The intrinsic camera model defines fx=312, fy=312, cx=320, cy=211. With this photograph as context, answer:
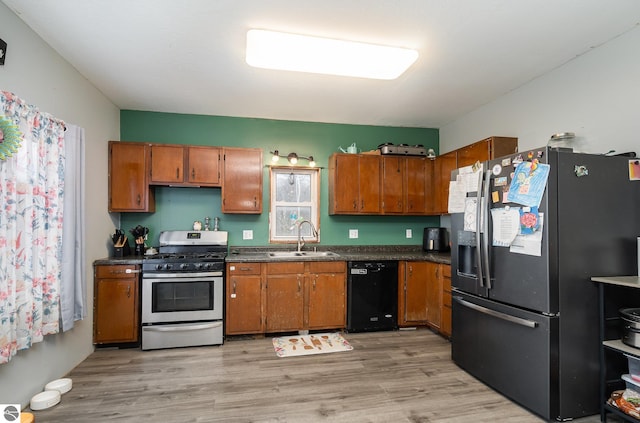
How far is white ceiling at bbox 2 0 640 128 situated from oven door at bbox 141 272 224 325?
6.51 ft

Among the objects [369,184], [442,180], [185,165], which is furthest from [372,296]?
[185,165]

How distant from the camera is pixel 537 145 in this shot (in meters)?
3.03

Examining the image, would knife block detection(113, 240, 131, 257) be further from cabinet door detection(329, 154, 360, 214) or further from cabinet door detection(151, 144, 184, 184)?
cabinet door detection(329, 154, 360, 214)

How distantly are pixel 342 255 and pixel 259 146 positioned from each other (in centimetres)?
181

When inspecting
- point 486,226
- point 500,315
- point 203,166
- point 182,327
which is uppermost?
point 203,166

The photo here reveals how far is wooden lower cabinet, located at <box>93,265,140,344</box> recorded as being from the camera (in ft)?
10.3

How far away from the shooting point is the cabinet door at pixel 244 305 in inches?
135

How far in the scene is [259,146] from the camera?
4176 millimetres

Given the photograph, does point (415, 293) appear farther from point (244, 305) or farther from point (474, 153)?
point (244, 305)

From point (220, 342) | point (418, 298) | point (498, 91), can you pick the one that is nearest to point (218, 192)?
point (220, 342)

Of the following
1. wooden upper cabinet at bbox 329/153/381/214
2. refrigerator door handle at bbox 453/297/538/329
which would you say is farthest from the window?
refrigerator door handle at bbox 453/297/538/329

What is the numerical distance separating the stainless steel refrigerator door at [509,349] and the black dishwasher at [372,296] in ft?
3.11

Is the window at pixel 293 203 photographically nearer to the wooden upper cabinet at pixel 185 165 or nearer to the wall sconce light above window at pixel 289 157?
the wall sconce light above window at pixel 289 157

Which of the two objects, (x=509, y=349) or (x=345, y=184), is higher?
(x=345, y=184)
